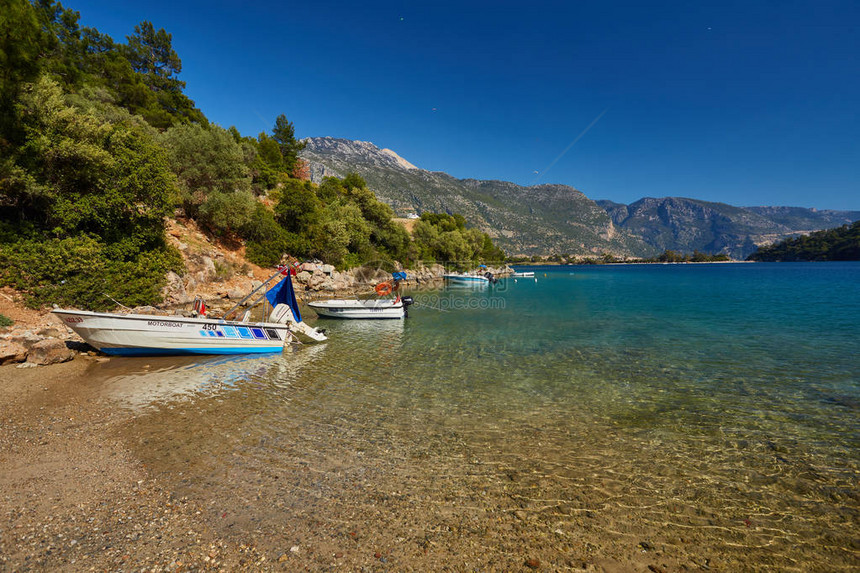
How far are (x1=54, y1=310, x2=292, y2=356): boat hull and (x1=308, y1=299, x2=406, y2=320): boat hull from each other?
34.7ft

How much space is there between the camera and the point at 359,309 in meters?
29.5

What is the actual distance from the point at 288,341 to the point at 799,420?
22.1m

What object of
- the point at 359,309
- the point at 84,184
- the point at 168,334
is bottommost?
the point at 359,309

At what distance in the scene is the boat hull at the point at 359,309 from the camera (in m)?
29.5

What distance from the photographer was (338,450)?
8633 mm

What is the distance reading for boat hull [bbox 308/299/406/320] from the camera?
29453 millimetres

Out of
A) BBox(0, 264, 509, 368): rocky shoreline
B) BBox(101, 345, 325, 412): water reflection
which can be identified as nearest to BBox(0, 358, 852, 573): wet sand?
BBox(101, 345, 325, 412): water reflection

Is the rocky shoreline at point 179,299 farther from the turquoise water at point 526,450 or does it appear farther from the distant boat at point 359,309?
the distant boat at point 359,309

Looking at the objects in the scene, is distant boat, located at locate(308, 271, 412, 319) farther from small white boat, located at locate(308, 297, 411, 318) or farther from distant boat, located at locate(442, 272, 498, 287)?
distant boat, located at locate(442, 272, 498, 287)

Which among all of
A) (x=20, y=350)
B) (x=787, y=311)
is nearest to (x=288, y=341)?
(x=20, y=350)

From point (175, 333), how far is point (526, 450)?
54.4 feet

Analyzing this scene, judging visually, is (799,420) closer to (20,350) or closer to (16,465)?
(16,465)

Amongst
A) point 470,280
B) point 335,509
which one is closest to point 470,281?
point 470,280

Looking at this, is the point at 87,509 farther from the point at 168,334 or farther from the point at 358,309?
the point at 358,309
